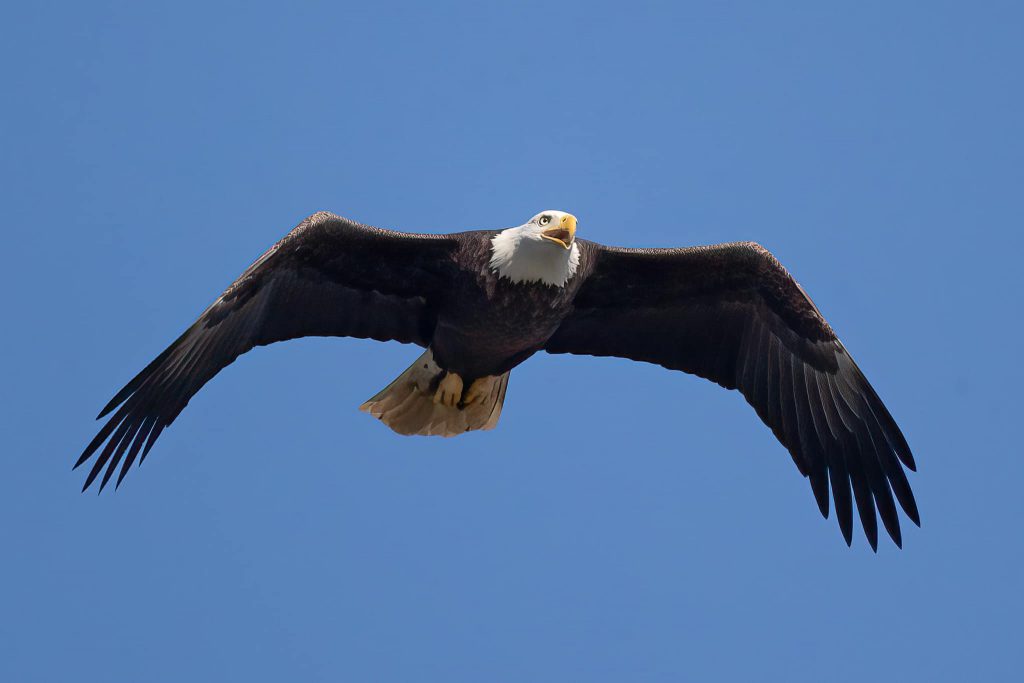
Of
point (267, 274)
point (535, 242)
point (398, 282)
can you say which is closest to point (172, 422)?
point (267, 274)

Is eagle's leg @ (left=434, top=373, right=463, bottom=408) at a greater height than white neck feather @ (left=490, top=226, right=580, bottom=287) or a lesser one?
lesser

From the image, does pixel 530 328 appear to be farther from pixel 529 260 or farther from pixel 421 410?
pixel 421 410

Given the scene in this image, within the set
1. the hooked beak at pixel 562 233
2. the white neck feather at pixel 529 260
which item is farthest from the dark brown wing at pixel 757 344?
the hooked beak at pixel 562 233

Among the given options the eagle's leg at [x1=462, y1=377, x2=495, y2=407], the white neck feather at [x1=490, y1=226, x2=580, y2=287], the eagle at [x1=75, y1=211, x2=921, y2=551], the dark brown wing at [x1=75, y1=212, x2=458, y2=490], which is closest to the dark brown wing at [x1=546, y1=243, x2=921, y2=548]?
the eagle at [x1=75, y1=211, x2=921, y2=551]

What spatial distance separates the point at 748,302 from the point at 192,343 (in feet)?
12.5

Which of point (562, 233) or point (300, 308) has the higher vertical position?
→ point (562, 233)

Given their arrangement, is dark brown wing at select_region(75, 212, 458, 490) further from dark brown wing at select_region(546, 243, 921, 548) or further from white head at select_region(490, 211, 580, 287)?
dark brown wing at select_region(546, 243, 921, 548)

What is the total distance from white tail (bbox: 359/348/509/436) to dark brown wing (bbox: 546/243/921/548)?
2.28 ft

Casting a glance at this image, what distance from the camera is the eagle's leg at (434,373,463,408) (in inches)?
417

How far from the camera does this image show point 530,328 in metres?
9.77

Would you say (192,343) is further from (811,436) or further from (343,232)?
(811,436)

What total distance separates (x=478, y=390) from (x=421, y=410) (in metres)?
0.47

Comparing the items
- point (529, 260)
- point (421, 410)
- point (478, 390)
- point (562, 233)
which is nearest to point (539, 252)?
point (529, 260)

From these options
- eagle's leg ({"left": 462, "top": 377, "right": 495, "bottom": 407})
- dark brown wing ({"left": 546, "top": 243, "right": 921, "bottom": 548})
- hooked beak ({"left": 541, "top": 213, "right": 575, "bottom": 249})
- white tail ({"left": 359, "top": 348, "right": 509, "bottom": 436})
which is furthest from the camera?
white tail ({"left": 359, "top": 348, "right": 509, "bottom": 436})
